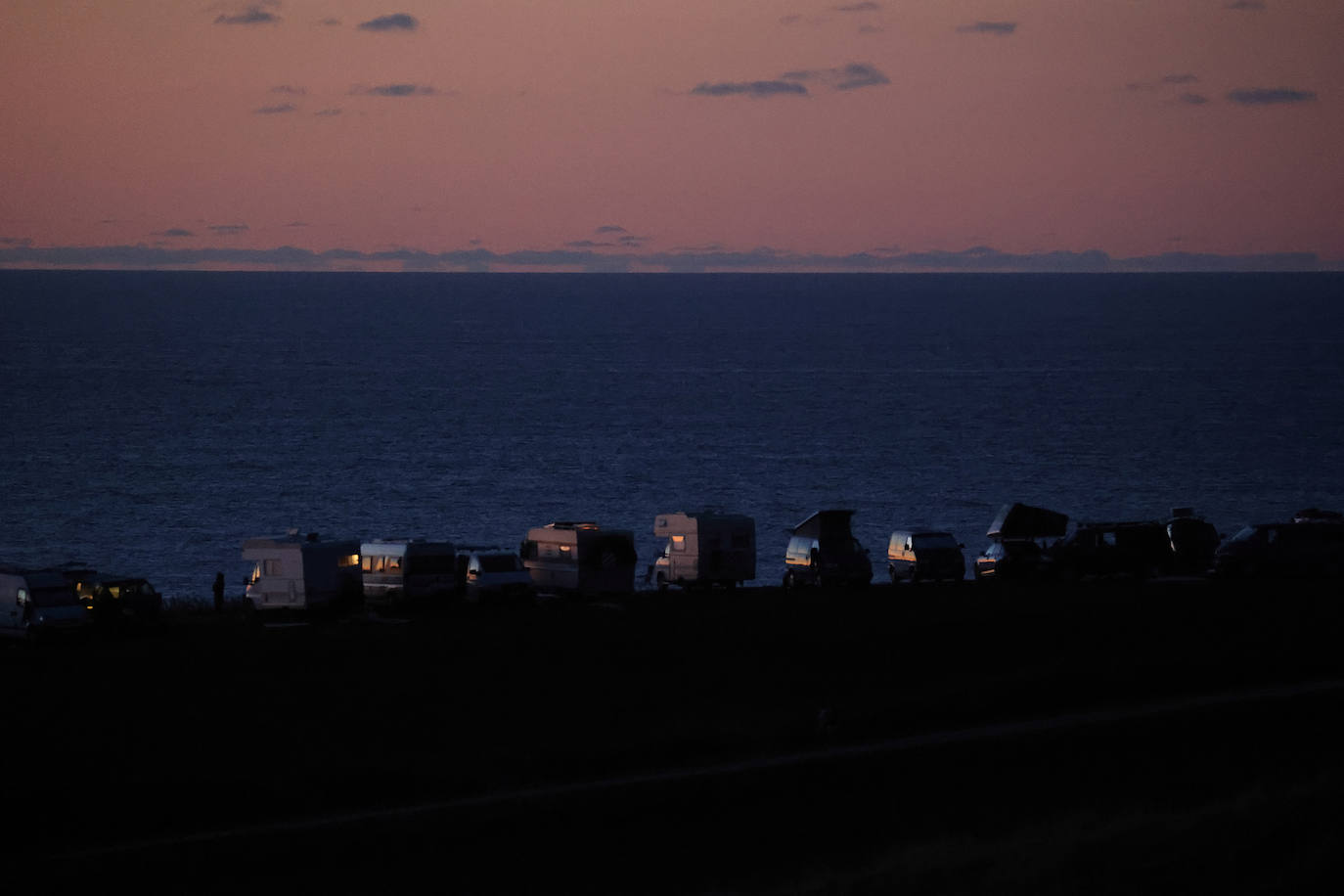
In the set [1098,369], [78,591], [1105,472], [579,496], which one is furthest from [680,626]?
[1098,369]

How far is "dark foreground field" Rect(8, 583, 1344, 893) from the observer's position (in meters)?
18.4

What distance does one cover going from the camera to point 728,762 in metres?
23.9

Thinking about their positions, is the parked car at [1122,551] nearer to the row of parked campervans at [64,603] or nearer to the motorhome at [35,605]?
the row of parked campervans at [64,603]

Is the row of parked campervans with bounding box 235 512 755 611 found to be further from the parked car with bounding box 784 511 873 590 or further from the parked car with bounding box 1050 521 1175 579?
the parked car with bounding box 1050 521 1175 579

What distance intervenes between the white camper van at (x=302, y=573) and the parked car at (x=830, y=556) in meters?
11.6

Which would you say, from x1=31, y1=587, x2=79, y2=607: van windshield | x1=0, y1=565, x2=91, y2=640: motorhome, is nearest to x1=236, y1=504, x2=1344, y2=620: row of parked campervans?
x1=31, y1=587, x2=79, y2=607: van windshield

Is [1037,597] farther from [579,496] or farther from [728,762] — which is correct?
[579,496]

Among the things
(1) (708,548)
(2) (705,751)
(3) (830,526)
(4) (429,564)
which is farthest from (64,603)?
(3) (830,526)

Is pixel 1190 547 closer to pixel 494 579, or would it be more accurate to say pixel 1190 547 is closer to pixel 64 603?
pixel 494 579

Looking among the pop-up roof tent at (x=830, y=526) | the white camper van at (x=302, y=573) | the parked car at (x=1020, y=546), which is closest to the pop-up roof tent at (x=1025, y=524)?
the parked car at (x=1020, y=546)

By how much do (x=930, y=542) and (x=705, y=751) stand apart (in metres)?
19.6

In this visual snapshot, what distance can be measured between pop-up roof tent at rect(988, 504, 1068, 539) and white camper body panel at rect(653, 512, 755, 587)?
23.7ft

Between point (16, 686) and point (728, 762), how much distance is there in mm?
12609

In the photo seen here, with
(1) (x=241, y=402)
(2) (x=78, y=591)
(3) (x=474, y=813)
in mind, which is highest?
(1) (x=241, y=402)
